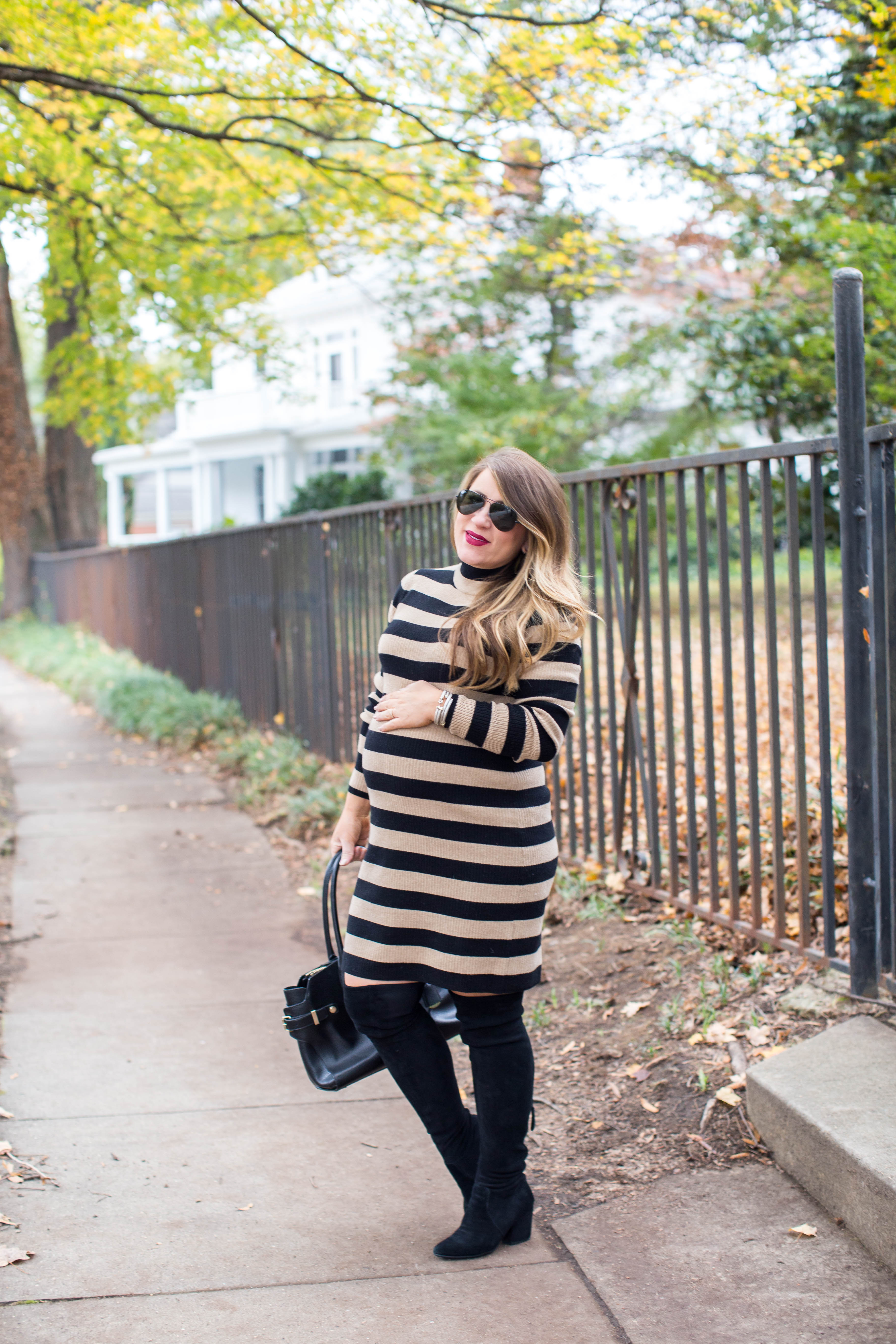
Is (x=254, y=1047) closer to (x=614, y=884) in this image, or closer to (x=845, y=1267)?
(x=614, y=884)

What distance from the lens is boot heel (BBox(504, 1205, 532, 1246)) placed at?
2.69 m

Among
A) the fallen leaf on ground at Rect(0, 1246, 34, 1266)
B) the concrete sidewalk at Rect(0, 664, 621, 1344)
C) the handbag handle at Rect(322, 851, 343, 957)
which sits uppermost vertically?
the handbag handle at Rect(322, 851, 343, 957)

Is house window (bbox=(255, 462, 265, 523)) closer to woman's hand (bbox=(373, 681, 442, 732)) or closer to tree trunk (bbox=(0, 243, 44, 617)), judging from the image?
tree trunk (bbox=(0, 243, 44, 617))

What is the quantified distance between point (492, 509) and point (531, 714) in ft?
1.54

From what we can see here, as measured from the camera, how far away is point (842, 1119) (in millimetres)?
2764

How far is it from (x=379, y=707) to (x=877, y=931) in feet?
5.45

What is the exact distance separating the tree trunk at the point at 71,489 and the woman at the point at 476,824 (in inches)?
772

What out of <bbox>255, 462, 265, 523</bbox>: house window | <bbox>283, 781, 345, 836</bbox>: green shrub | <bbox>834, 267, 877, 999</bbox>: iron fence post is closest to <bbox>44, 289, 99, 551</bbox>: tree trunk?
<bbox>255, 462, 265, 523</bbox>: house window

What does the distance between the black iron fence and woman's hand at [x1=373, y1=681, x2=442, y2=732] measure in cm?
104

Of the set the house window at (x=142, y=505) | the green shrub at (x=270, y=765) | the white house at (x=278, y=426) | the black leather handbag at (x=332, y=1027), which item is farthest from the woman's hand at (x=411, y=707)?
the house window at (x=142, y=505)

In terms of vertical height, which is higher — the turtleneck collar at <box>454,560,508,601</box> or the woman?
the turtleneck collar at <box>454,560,508,601</box>

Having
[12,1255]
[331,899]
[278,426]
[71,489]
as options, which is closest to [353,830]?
[331,899]

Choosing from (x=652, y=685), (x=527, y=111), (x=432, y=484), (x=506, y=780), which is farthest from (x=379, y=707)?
(x=432, y=484)

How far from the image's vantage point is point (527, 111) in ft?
Answer: 25.7
